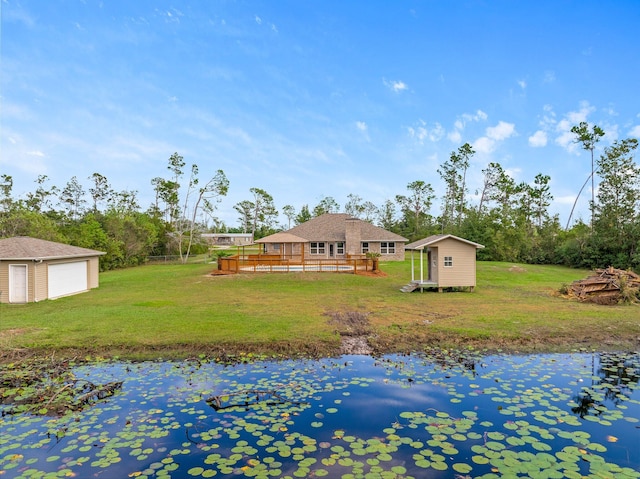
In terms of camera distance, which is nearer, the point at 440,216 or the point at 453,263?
the point at 453,263

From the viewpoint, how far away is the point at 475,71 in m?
18.9

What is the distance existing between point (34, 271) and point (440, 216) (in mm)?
45699

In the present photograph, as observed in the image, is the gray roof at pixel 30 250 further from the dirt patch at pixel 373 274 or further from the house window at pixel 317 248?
the house window at pixel 317 248

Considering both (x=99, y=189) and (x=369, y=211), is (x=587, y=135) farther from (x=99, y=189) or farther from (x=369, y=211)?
(x=99, y=189)

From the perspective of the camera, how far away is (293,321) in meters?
10.4

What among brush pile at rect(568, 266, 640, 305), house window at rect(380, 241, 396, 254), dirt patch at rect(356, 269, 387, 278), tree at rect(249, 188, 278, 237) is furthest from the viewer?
tree at rect(249, 188, 278, 237)

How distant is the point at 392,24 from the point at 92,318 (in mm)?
17784

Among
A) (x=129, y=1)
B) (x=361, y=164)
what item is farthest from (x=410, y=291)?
(x=361, y=164)

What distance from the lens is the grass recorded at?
27.5ft

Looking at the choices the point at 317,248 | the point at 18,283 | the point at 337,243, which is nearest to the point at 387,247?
the point at 337,243

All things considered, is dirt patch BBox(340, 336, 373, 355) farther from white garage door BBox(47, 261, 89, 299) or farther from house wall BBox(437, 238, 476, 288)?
white garage door BBox(47, 261, 89, 299)

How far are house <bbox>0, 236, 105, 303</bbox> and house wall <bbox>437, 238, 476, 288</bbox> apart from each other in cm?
1618

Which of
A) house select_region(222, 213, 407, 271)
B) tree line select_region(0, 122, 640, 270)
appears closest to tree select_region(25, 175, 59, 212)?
tree line select_region(0, 122, 640, 270)

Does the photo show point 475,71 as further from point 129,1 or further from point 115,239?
point 115,239
